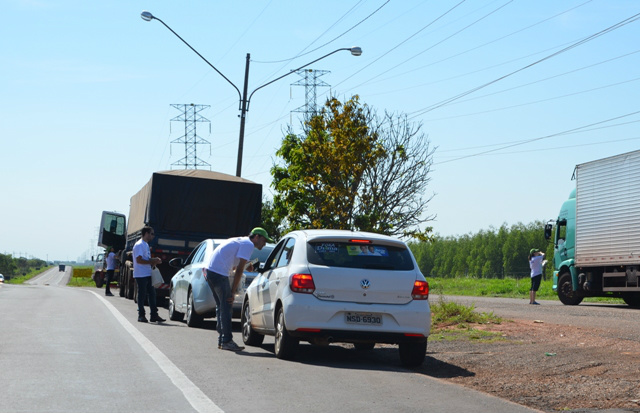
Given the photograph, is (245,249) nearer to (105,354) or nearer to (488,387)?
(105,354)

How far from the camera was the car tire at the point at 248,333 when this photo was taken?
13.5 m

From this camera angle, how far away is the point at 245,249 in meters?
13.1

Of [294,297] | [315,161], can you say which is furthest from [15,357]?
[315,161]

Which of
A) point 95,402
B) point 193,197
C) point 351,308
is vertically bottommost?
point 95,402

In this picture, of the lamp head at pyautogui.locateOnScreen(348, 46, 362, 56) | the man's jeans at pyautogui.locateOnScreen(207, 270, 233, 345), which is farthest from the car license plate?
the lamp head at pyautogui.locateOnScreen(348, 46, 362, 56)

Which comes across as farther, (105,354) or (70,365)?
(105,354)

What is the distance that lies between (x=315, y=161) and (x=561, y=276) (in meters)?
8.88

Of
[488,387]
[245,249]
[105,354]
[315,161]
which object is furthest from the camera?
[315,161]

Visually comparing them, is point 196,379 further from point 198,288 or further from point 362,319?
point 198,288

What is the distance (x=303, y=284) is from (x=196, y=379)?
234cm

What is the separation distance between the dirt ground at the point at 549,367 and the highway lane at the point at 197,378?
→ 16.2 inches

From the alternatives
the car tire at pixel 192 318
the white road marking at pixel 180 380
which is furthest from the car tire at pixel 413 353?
the car tire at pixel 192 318

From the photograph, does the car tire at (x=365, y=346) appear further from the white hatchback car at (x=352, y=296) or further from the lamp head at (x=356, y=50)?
the lamp head at (x=356, y=50)

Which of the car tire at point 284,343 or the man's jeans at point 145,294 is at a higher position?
the man's jeans at point 145,294
